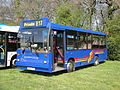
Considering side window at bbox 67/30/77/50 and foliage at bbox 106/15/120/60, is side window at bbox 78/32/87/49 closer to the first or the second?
side window at bbox 67/30/77/50

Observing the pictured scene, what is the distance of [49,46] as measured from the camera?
339 inches

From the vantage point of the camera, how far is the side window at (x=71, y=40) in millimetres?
10230

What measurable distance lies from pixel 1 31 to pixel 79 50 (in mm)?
5253

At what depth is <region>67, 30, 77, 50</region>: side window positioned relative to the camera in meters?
10.2

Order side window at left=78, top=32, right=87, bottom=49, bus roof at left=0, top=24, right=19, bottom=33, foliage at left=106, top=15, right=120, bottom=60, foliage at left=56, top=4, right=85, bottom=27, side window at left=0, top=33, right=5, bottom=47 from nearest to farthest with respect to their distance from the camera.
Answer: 1. side window at left=0, top=33, right=5, bottom=47
2. bus roof at left=0, top=24, right=19, bottom=33
3. side window at left=78, top=32, right=87, bottom=49
4. foliage at left=106, top=15, right=120, bottom=60
5. foliage at left=56, top=4, right=85, bottom=27

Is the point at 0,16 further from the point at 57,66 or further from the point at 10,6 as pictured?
the point at 57,66

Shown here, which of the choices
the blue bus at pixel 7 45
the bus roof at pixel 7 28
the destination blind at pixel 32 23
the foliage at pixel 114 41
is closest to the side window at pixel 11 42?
the blue bus at pixel 7 45

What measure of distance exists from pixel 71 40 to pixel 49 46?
7.40 feet

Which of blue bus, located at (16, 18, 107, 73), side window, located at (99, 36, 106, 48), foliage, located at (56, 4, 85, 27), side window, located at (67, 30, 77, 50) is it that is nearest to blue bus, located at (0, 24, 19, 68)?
blue bus, located at (16, 18, 107, 73)

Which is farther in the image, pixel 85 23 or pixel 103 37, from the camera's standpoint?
pixel 85 23

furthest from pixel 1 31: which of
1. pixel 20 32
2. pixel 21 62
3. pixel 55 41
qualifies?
pixel 55 41

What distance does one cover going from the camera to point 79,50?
11.4 metres

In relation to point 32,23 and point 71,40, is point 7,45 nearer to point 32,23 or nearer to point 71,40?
point 32,23

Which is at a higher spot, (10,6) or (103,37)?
(10,6)
